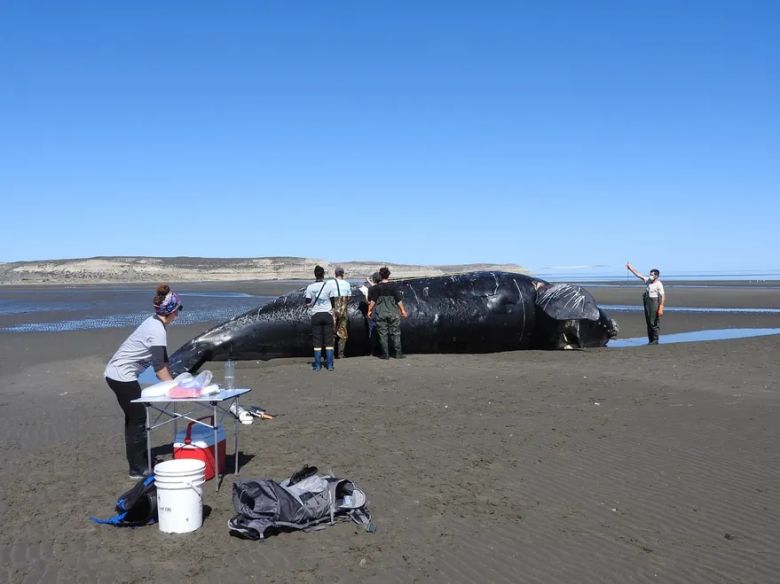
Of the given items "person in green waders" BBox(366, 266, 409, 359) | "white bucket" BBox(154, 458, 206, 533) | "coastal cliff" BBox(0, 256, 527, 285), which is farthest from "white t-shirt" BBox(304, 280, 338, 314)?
"coastal cliff" BBox(0, 256, 527, 285)

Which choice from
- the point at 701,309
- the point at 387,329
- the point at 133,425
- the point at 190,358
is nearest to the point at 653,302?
the point at 387,329

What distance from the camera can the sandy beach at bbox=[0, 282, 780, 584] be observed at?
468 cm

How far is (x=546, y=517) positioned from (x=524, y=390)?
5.34 meters

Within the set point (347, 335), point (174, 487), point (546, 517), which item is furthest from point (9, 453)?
point (347, 335)

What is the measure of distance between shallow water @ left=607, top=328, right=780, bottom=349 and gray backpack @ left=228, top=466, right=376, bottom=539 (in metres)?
12.1

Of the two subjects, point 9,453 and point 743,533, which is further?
point 9,453

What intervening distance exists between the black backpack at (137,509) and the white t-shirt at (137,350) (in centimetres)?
143

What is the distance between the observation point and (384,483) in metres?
6.27

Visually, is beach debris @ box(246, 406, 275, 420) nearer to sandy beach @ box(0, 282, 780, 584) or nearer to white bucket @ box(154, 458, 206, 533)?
sandy beach @ box(0, 282, 780, 584)

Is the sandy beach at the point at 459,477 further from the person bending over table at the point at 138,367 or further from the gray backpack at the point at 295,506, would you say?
the person bending over table at the point at 138,367

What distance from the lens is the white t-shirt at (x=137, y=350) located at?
6555 mm

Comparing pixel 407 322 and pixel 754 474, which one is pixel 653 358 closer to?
pixel 407 322

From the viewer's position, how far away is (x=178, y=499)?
5.21 m

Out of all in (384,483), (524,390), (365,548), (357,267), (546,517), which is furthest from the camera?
(357,267)
